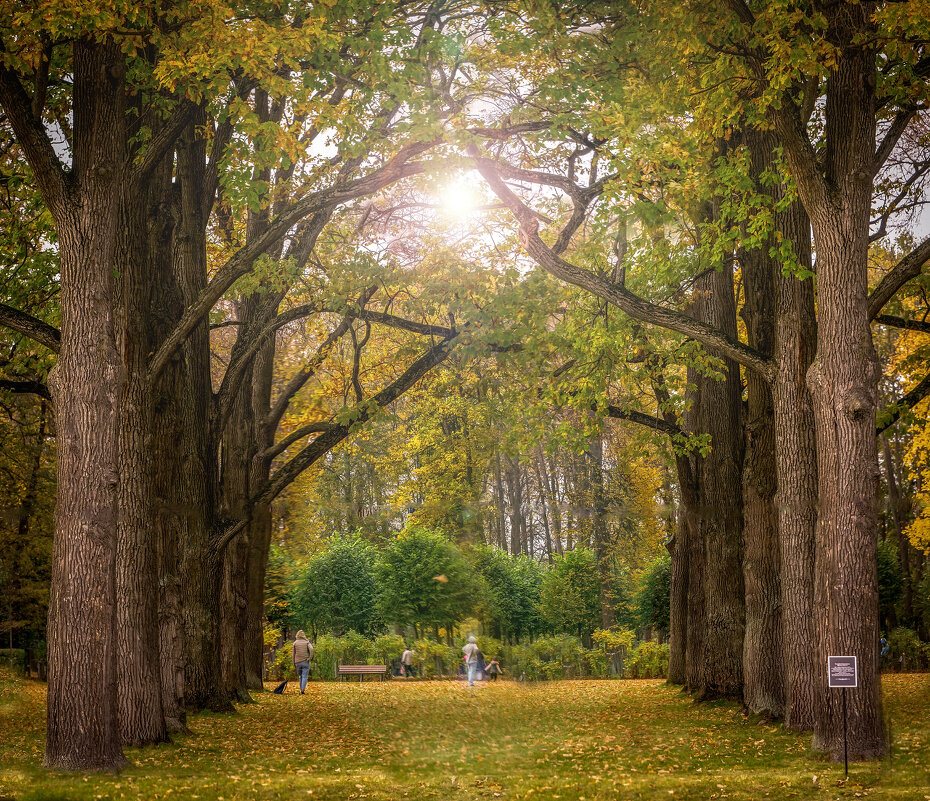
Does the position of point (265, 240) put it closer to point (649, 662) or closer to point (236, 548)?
point (236, 548)

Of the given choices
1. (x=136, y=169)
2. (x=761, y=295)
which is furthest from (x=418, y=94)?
→ (x=761, y=295)

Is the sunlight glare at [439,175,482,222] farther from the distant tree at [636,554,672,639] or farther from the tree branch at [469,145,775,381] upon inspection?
the distant tree at [636,554,672,639]

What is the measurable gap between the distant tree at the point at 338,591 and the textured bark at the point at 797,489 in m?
23.4

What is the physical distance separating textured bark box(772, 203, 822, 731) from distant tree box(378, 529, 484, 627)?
71.6 ft

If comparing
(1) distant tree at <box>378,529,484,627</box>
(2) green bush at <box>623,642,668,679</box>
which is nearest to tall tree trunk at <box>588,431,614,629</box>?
(2) green bush at <box>623,642,668,679</box>

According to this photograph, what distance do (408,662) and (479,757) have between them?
19616mm

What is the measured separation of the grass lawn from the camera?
8586mm

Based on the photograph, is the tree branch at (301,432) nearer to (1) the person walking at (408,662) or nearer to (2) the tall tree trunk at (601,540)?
(1) the person walking at (408,662)

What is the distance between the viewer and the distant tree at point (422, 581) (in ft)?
110

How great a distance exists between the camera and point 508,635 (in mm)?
37250

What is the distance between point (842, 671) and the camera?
30.6ft

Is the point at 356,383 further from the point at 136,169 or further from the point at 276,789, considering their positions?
the point at 276,789

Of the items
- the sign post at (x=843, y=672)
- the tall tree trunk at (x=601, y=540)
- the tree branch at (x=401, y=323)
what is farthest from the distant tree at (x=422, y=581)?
the sign post at (x=843, y=672)

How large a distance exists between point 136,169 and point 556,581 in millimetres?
26210
